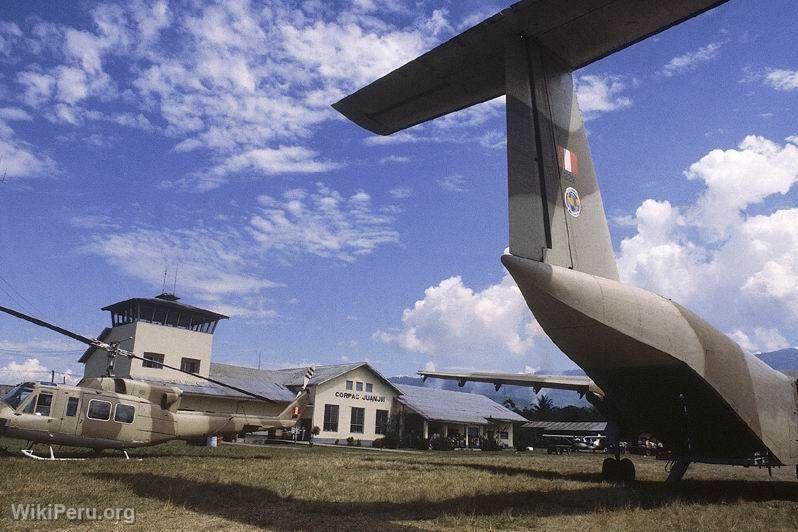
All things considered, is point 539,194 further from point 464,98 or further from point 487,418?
point 487,418

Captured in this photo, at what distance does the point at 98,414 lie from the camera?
1820 centimetres

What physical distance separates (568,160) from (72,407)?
16836mm

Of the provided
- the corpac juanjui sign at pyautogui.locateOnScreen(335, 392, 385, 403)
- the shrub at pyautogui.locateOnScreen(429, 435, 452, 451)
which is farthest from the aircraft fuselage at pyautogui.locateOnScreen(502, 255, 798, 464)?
the corpac juanjui sign at pyautogui.locateOnScreen(335, 392, 385, 403)

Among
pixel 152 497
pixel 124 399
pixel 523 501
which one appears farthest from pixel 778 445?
pixel 124 399

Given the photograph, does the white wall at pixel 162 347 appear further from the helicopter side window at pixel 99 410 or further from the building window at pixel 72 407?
the building window at pixel 72 407

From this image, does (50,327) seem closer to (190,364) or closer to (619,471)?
(619,471)

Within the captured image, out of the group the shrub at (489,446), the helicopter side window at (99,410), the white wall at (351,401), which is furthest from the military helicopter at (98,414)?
the shrub at (489,446)

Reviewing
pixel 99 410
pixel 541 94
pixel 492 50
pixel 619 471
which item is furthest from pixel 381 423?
pixel 492 50

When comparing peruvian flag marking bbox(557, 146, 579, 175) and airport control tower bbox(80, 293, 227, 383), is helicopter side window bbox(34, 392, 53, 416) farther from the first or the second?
airport control tower bbox(80, 293, 227, 383)

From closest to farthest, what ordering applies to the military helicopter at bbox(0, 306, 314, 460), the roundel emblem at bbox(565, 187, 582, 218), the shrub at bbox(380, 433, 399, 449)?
the roundel emblem at bbox(565, 187, 582, 218) < the military helicopter at bbox(0, 306, 314, 460) < the shrub at bbox(380, 433, 399, 449)

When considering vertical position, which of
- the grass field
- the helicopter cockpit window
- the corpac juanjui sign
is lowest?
the grass field

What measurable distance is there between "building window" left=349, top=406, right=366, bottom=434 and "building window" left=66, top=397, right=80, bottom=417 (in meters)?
32.7

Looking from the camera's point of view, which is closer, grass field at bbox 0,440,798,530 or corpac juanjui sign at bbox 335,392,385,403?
grass field at bbox 0,440,798,530

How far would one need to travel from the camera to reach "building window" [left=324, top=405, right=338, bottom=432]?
47375mm
